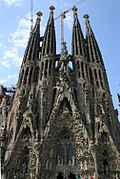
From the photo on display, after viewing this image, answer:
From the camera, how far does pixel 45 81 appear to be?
123 feet

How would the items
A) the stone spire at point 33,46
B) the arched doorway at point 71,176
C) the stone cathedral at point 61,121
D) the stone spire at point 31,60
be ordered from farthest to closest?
1. the stone spire at point 33,46
2. the stone spire at point 31,60
3. the arched doorway at point 71,176
4. the stone cathedral at point 61,121

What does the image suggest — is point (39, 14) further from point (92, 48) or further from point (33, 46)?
point (92, 48)

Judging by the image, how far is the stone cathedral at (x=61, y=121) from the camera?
30078 mm

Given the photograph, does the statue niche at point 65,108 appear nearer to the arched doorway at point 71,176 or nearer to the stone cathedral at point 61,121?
the stone cathedral at point 61,121

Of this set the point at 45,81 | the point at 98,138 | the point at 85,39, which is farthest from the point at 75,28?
the point at 98,138

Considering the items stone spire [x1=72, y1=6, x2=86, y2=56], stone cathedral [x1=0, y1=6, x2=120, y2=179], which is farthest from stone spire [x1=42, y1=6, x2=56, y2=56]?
stone spire [x1=72, y1=6, x2=86, y2=56]

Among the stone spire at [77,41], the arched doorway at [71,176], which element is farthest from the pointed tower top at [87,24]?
the arched doorway at [71,176]

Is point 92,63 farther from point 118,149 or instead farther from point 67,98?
point 118,149

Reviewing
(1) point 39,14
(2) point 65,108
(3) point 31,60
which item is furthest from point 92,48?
(2) point 65,108

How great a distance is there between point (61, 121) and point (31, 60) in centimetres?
1175

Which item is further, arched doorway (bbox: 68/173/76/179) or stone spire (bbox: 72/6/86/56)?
stone spire (bbox: 72/6/86/56)

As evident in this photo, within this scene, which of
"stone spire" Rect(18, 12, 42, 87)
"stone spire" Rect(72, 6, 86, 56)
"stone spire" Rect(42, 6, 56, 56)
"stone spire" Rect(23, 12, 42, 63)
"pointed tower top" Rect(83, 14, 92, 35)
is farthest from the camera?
"pointed tower top" Rect(83, 14, 92, 35)

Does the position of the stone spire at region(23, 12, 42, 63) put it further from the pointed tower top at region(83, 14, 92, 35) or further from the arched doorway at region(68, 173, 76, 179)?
the arched doorway at region(68, 173, 76, 179)

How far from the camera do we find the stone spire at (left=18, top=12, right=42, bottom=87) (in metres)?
38.8
